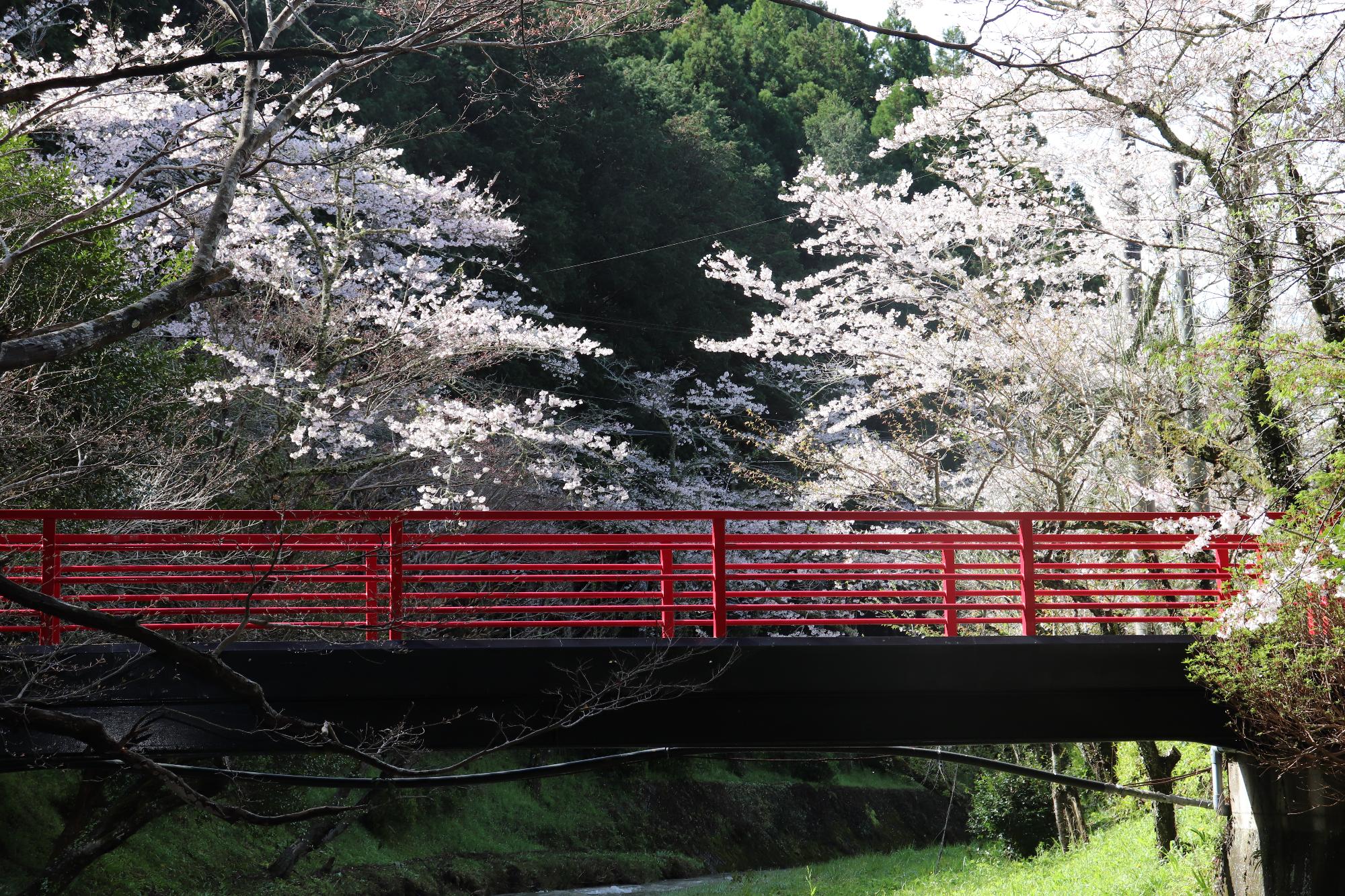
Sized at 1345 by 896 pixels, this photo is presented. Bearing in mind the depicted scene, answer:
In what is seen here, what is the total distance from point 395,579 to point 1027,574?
4.78 metres

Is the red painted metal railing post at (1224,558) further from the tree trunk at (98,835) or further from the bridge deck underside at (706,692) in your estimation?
the tree trunk at (98,835)

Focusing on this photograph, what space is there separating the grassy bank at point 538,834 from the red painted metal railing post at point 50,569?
8.57m

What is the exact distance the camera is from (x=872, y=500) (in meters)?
16.2

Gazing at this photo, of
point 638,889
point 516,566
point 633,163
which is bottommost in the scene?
point 638,889

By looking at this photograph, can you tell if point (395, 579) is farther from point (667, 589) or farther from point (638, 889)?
point (638, 889)

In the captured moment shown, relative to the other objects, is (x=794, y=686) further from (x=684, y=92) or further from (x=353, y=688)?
(x=684, y=92)

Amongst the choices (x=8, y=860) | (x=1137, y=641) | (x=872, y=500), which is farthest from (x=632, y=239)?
(x=1137, y=641)

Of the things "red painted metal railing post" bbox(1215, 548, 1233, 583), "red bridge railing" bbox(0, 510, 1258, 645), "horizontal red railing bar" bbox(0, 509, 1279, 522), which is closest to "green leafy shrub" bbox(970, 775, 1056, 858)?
"red bridge railing" bbox(0, 510, 1258, 645)

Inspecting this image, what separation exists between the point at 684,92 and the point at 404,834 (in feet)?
69.6

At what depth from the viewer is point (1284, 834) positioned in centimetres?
1002

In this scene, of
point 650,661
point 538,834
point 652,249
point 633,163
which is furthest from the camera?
point 633,163

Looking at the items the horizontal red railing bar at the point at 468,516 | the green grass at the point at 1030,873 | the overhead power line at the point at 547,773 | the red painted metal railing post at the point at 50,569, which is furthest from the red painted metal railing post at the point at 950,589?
the red painted metal railing post at the point at 50,569

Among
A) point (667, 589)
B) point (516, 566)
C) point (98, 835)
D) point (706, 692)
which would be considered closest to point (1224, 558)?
point (706, 692)

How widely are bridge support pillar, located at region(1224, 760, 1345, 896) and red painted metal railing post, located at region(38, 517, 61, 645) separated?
977 centimetres
